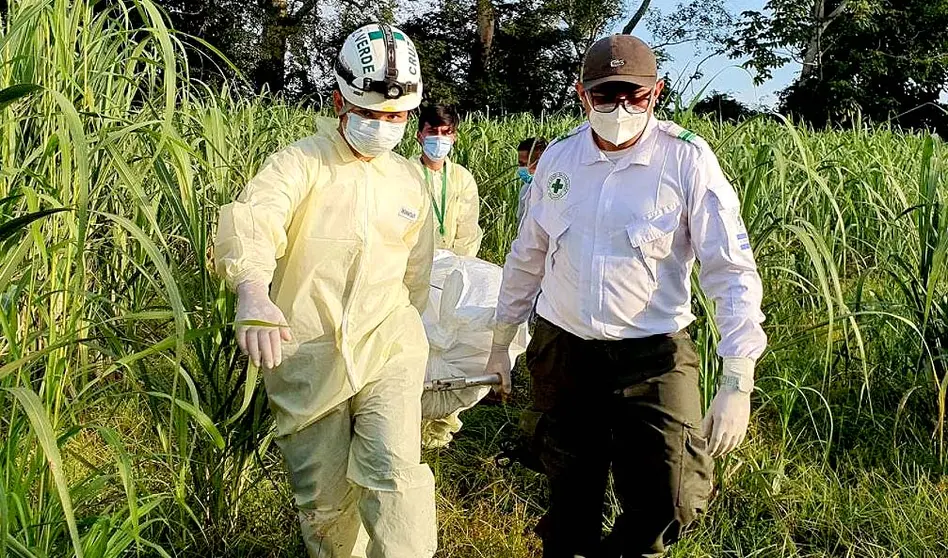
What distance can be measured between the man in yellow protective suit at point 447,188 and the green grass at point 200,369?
2.44 feet

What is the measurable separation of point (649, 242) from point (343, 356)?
759 millimetres

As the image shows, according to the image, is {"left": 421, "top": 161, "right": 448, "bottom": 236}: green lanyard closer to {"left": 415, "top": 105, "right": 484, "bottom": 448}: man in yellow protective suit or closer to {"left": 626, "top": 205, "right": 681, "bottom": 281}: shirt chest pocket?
{"left": 415, "top": 105, "right": 484, "bottom": 448}: man in yellow protective suit

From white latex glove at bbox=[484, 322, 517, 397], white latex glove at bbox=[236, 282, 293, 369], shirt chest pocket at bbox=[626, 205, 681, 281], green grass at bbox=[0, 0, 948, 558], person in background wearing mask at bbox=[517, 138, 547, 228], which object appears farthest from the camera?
person in background wearing mask at bbox=[517, 138, 547, 228]

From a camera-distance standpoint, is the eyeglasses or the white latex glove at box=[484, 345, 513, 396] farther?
the white latex glove at box=[484, 345, 513, 396]

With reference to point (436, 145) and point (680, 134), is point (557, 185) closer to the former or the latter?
point (680, 134)

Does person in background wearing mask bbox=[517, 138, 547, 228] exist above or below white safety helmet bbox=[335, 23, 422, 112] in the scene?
below

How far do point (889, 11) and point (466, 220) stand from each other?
18907mm

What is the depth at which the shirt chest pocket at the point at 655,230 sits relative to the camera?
2.08 meters

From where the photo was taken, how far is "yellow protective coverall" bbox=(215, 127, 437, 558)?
84.1 inches

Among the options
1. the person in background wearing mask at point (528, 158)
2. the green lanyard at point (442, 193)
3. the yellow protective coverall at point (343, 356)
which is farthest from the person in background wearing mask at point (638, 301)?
A: the person in background wearing mask at point (528, 158)

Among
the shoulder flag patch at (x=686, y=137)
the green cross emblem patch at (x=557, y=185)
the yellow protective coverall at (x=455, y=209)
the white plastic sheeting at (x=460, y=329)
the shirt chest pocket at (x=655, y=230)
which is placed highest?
the shoulder flag patch at (x=686, y=137)

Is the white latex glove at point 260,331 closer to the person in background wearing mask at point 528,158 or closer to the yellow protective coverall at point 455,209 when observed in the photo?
the yellow protective coverall at point 455,209

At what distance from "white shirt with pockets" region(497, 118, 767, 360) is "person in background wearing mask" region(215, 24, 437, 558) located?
0.42 meters

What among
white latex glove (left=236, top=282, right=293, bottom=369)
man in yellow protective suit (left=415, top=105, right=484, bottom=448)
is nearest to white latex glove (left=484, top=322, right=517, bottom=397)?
white latex glove (left=236, top=282, right=293, bottom=369)
